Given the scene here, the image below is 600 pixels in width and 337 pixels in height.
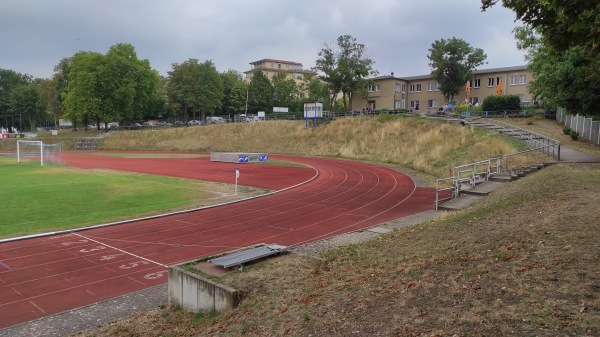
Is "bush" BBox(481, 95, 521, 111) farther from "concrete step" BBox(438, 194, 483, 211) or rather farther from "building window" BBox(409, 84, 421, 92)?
"concrete step" BBox(438, 194, 483, 211)

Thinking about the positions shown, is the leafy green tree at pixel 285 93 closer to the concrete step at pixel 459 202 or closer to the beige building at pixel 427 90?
the beige building at pixel 427 90

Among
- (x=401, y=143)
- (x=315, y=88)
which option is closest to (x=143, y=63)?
(x=315, y=88)

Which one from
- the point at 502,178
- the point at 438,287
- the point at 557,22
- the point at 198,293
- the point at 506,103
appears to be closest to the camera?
the point at 438,287

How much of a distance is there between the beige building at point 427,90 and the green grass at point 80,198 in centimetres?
4829

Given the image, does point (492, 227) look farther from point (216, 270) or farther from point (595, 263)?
point (216, 270)

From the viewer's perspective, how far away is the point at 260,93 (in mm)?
85500

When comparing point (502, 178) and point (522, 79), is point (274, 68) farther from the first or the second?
point (502, 178)

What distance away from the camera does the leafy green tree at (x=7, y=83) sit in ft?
379

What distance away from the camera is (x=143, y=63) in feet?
256

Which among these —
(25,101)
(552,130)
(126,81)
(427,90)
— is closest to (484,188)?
(552,130)

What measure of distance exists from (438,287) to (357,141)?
45151mm

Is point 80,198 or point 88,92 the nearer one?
point 80,198

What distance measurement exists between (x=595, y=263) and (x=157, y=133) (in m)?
70.8

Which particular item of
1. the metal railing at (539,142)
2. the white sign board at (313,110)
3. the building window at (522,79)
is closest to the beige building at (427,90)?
the building window at (522,79)
